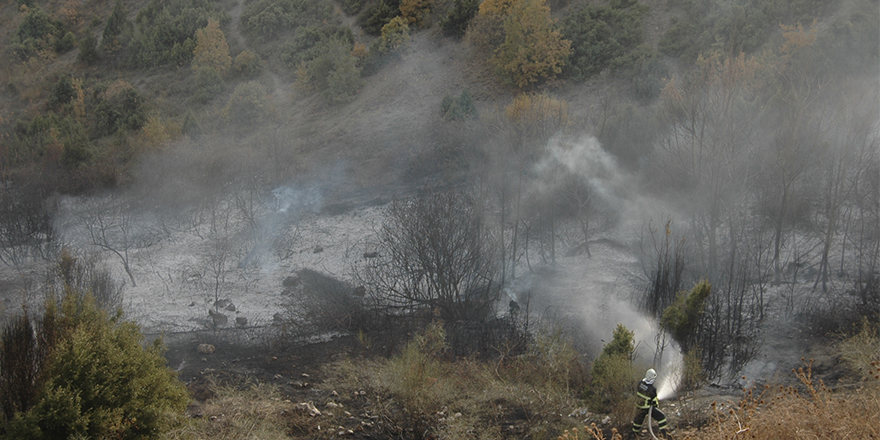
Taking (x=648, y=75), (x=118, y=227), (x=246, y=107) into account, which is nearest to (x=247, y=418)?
(x=118, y=227)

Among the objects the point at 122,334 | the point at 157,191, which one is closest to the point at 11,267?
the point at 157,191

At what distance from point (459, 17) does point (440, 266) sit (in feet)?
61.9

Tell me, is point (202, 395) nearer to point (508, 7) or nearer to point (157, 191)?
point (157, 191)

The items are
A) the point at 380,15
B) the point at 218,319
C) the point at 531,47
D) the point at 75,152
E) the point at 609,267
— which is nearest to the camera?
the point at 218,319

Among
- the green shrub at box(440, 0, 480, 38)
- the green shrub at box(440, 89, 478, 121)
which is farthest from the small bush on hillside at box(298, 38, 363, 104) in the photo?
the green shrub at box(440, 89, 478, 121)

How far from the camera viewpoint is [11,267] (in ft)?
71.8

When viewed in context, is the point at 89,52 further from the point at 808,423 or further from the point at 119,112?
the point at 808,423

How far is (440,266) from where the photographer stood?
17.6 meters

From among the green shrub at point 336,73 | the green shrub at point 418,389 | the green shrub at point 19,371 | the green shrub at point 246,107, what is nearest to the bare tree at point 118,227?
the green shrub at point 246,107

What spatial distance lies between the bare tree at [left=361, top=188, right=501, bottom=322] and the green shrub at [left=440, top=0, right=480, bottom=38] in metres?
16.2

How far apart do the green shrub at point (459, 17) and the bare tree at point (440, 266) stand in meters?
16.2

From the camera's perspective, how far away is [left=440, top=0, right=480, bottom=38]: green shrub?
32.1m

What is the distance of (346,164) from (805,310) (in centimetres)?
1703

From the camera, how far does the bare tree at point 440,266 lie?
17.6m
